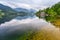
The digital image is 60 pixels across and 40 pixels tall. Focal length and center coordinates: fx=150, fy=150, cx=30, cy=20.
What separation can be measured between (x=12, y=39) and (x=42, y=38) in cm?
110

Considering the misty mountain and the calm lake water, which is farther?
the misty mountain

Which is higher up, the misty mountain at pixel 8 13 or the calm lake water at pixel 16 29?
the misty mountain at pixel 8 13

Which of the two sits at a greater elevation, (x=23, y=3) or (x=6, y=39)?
(x=23, y=3)

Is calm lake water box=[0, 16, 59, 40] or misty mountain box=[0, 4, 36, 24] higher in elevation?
misty mountain box=[0, 4, 36, 24]

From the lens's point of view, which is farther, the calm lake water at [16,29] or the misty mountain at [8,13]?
the misty mountain at [8,13]

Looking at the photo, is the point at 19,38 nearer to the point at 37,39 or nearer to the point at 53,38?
the point at 37,39

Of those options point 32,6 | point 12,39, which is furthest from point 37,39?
point 32,6

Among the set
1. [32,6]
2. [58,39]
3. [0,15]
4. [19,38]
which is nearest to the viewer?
[58,39]

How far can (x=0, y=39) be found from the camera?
18.3 feet

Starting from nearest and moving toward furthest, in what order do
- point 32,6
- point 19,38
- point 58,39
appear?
1. point 58,39
2. point 19,38
3. point 32,6

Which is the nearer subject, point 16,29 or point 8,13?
point 16,29

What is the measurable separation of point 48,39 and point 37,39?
393 mm

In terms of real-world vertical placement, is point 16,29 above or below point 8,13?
below

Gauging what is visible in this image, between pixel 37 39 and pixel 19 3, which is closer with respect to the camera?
pixel 37 39
